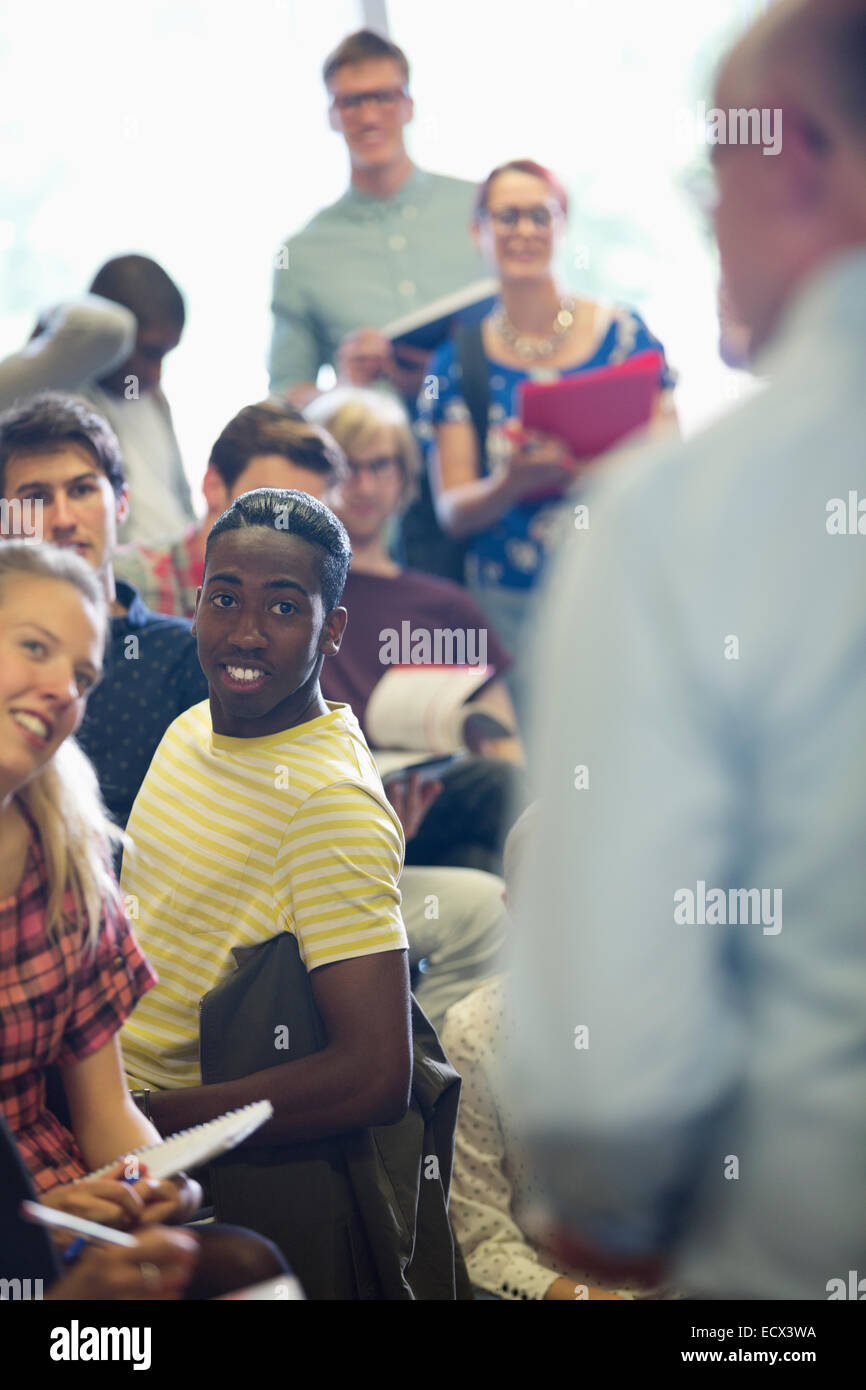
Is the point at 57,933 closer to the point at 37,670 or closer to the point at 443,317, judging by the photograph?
the point at 37,670

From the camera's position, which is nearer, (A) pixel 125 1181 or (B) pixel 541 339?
(A) pixel 125 1181

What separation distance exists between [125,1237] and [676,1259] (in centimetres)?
59

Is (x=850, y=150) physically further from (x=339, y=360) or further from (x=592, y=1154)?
(x=339, y=360)

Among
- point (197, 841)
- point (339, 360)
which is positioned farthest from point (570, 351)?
point (197, 841)

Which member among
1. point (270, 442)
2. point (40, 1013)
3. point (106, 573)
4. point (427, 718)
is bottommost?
point (40, 1013)

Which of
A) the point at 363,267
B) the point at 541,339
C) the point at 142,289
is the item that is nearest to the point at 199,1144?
the point at 541,339

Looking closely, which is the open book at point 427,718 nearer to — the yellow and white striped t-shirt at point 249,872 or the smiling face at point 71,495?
the yellow and white striped t-shirt at point 249,872

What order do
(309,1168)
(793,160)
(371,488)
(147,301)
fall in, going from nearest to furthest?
(793,160) < (309,1168) < (371,488) < (147,301)

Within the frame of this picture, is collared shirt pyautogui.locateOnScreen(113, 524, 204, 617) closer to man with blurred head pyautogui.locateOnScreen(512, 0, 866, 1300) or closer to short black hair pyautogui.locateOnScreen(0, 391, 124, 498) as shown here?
short black hair pyautogui.locateOnScreen(0, 391, 124, 498)

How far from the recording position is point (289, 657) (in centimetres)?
140

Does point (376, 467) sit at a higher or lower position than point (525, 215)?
lower

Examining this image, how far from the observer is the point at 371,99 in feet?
8.15

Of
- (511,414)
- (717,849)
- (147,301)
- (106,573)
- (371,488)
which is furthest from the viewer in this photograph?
(147,301)

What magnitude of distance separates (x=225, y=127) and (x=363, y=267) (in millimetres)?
895
